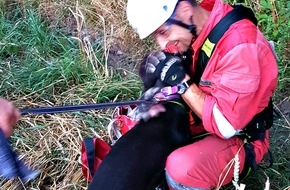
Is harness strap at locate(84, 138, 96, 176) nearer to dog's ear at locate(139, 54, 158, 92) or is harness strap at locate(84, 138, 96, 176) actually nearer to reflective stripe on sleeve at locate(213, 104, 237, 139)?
dog's ear at locate(139, 54, 158, 92)

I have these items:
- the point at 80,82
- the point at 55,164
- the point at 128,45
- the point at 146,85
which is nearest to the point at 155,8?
the point at 146,85

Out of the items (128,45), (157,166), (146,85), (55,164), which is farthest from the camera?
(128,45)

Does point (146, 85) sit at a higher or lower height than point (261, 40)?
lower

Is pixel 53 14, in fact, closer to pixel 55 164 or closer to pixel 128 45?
pixel 128 45

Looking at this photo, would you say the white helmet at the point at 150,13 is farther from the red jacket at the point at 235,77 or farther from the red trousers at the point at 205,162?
the red trousers at the point at 205,162

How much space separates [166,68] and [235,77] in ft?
1.03

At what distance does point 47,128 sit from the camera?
3.50m

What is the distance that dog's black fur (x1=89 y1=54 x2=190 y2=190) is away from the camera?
2627 millimetres

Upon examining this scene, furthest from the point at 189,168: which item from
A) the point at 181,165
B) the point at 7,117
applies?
the point at 7,117

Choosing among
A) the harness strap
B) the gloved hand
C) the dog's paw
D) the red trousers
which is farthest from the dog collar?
the harness strap

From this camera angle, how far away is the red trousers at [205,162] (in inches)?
103

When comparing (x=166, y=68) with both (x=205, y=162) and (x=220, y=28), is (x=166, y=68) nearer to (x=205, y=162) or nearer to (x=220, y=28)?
(x=220, y=28)

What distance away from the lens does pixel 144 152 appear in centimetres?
269

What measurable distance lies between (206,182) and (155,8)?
2.45ft
